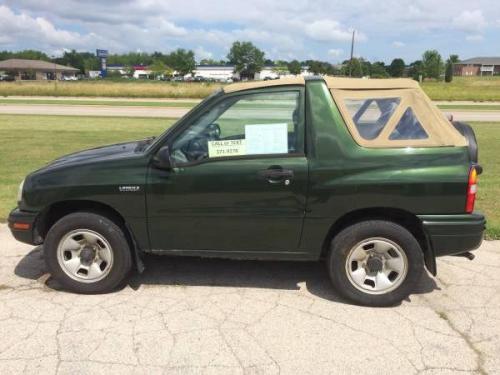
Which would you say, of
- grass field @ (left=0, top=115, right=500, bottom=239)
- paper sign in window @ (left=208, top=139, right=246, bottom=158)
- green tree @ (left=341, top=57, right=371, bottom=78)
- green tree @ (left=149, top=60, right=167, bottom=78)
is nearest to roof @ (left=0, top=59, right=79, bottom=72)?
green tree @ (left=149, top=60, right=167, bottom=78)

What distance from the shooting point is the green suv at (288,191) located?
147 inches

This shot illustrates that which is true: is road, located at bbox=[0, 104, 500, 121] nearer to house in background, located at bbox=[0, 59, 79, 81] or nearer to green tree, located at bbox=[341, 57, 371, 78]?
green tree, located at bbox=[341, 57, 371, 78]

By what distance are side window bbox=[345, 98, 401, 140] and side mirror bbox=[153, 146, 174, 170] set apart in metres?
1.45

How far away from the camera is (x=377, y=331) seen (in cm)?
354

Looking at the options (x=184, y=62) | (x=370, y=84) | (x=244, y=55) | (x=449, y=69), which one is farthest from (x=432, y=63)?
(x=370, y=84)

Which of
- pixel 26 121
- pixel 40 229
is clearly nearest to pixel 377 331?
pixel 40 229

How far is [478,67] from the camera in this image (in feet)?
476

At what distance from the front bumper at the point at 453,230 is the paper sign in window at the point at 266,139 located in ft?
4.01

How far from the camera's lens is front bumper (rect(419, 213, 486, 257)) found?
12.2 ft

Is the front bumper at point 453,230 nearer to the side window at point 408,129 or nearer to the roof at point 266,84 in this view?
the side window at point 408,129

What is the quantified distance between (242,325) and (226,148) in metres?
1.36

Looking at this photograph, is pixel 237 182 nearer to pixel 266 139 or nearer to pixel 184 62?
pixel 266 139

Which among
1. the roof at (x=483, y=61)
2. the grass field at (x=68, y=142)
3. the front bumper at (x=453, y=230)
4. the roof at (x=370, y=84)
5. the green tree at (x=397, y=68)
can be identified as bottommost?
the grass field at (x=68, y=142)

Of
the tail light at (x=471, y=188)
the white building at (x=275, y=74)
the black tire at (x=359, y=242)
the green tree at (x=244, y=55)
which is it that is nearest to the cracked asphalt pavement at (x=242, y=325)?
the black tire at (x=359, y=242)
